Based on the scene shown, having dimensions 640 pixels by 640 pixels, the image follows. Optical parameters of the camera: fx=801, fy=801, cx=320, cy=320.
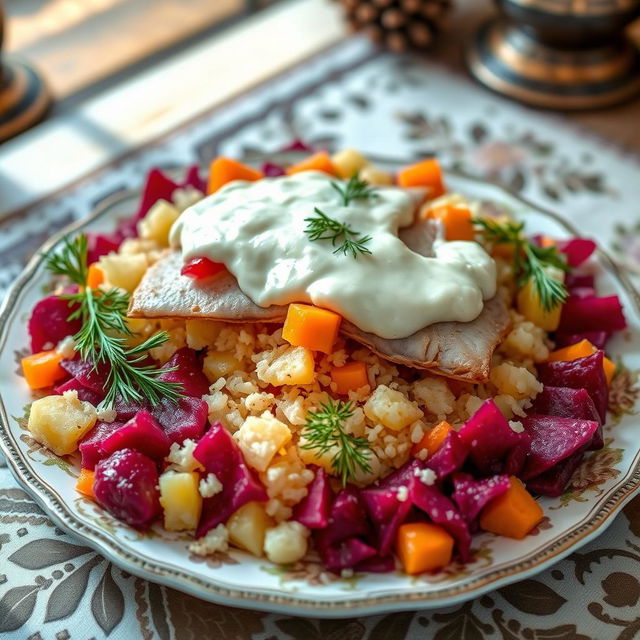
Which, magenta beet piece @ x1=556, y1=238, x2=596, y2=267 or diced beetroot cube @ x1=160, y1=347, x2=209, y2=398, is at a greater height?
diced beetroot cube @ x1=160, y1=347, x2=209, y2=398

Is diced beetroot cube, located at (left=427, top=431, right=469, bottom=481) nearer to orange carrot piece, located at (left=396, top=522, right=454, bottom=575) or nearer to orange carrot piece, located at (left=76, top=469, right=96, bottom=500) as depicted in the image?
orange carrot piece, located at (left=396, top=522, right=454, bottom=575)

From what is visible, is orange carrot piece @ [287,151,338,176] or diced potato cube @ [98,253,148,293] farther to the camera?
orange carrot piece @ [287,151,338,176]

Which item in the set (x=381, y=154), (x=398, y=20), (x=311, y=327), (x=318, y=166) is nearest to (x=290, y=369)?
(x=311, y=327)

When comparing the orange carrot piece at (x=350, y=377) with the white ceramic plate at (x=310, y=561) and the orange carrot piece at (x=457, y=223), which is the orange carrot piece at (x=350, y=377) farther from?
the orange carrot piece at (x=457, y=223)

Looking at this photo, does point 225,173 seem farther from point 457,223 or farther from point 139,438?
point 139,438

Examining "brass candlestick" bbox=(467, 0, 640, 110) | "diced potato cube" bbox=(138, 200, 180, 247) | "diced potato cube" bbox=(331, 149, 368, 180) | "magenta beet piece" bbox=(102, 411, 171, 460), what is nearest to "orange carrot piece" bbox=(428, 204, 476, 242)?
"diced potato cube" bbox=(331, 149, 368, 180)

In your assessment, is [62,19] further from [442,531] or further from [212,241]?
[442,531]
